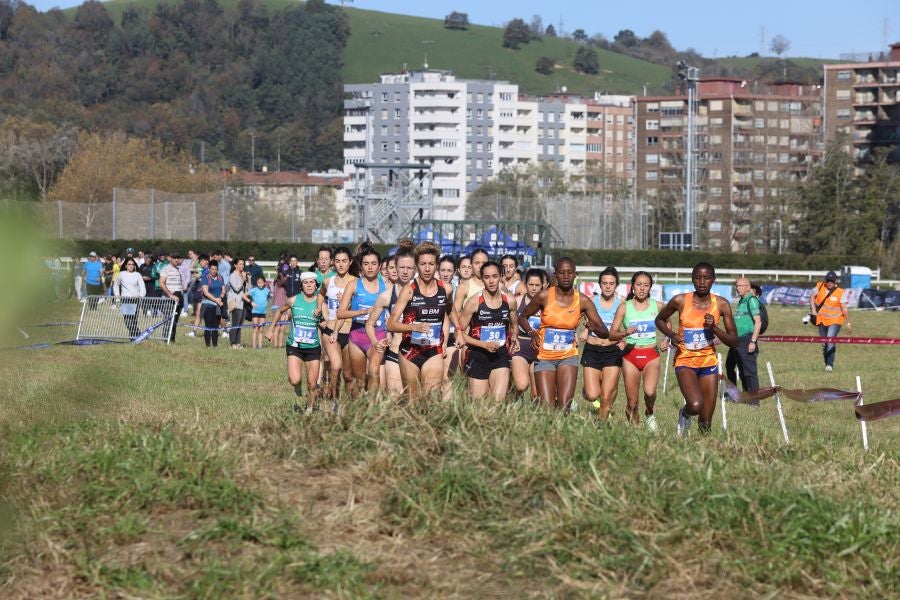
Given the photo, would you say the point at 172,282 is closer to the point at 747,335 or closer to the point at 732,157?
the point at 747,335

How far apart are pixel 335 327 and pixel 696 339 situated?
4.24 meters

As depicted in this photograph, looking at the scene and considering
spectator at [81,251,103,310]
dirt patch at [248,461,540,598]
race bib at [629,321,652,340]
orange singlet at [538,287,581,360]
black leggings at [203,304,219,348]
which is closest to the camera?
spectator at [81,251,103,310]

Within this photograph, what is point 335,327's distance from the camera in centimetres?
1502

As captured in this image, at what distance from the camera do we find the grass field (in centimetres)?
640

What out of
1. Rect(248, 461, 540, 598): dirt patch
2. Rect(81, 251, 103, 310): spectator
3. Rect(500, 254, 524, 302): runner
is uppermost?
Rect(81, 251, 103, 310): spectator

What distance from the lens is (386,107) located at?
171 metres

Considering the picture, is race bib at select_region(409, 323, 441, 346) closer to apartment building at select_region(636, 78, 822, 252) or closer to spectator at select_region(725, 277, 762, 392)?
spectator at select_region(725, 277, 762, 392)

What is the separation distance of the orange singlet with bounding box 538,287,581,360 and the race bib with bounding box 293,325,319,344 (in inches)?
112

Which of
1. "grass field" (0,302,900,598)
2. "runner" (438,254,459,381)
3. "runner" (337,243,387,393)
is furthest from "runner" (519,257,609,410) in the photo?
"grass field" (0,302,900,598)

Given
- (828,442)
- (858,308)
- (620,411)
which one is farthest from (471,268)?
(858,308)

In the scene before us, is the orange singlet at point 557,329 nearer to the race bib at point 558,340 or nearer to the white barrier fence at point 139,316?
the race bib at point 558,340

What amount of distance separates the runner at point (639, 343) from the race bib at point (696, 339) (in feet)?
3.10

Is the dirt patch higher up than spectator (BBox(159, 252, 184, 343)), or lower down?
lower down

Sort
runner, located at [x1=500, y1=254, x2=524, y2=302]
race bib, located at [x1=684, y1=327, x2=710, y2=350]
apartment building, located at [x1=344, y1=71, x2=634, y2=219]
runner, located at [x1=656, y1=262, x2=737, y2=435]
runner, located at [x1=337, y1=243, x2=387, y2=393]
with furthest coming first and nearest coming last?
apartment building, located at [x1=344, y1=71, x2=634, y2=219] → runner, located at [x1=500, y1=254, x2=524, y2=302] → runner, located at [x1=337, y1=243, x2=387, y2=393] → race bib, located at [x1=684, y1=327, x2=710, y2=350] → runner, located at [x1=656, y1=262, x2=737, y2=435]
